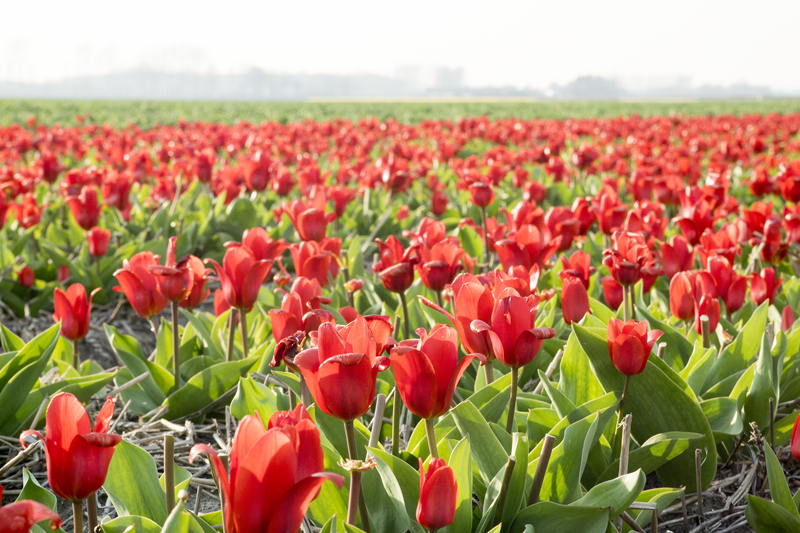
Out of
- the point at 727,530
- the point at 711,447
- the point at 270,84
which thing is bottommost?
the point at 727,530

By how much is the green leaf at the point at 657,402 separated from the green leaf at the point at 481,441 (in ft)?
1.19

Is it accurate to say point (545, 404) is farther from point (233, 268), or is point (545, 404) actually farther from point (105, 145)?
point (105, 145)

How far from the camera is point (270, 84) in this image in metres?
182

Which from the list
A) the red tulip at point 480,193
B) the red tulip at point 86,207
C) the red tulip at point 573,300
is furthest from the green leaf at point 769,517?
the red tulip at point 86,207

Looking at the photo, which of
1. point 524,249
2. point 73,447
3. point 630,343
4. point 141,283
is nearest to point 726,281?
point 524,249

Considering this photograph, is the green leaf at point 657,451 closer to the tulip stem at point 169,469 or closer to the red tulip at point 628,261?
the red tulip at point 628,261

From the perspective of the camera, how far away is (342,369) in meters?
1.04

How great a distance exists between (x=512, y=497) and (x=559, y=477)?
0.42 feet

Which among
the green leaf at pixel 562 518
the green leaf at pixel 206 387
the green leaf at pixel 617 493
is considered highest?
the green leaf at pixel 617 493

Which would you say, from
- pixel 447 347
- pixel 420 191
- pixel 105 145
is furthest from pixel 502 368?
pixel 105 145

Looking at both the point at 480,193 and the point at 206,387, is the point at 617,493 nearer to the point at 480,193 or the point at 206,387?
the point at 206,387

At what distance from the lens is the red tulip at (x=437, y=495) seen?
106 centimetres

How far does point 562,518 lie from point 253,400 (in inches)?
31.7

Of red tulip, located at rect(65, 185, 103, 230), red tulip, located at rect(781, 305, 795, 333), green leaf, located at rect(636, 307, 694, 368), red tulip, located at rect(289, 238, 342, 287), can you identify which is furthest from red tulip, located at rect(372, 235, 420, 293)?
red tulip, located at rect(65, 185, 103, 230)
